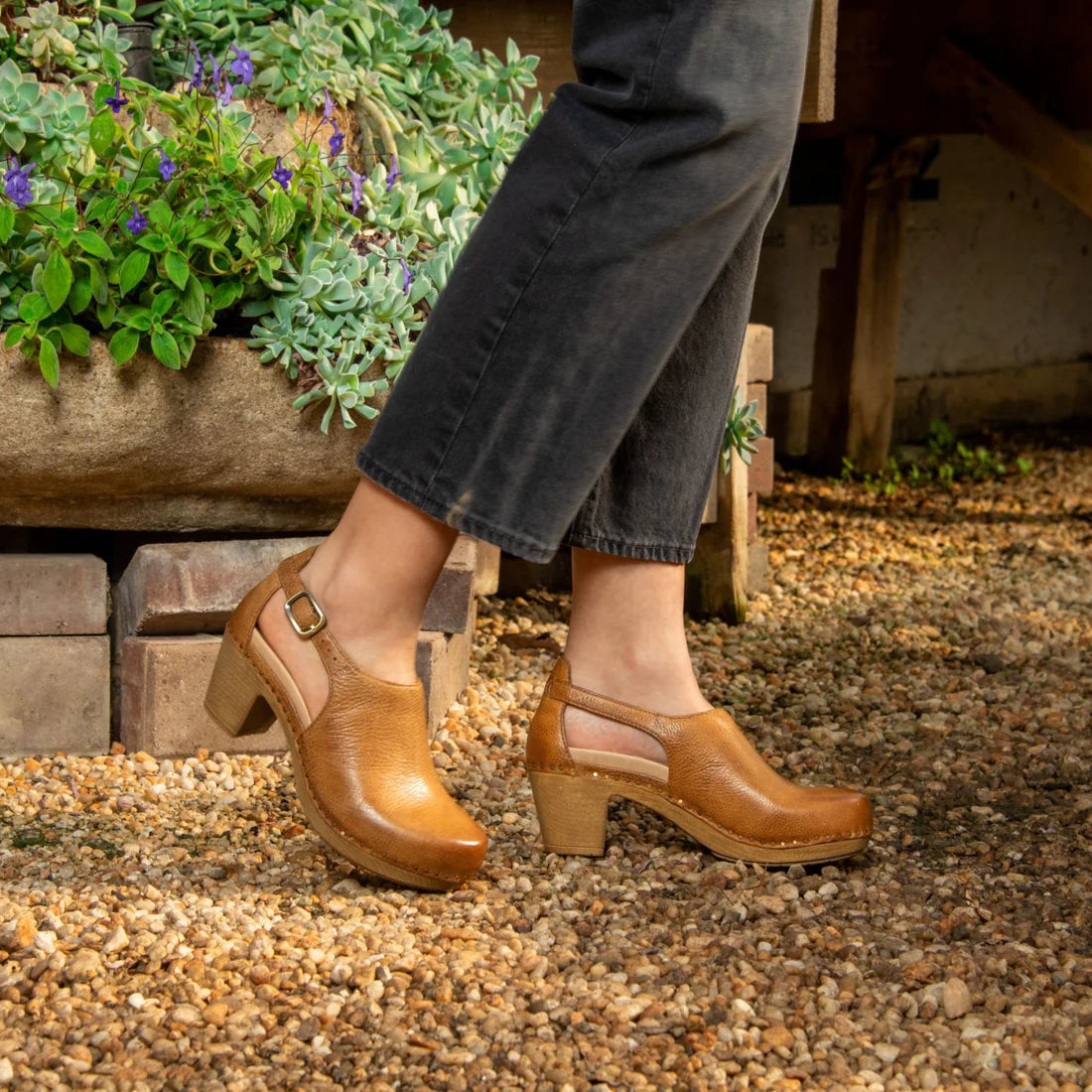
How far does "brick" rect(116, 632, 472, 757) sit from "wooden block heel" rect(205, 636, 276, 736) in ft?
1.15

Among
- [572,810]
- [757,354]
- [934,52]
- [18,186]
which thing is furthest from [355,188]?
[934,52]

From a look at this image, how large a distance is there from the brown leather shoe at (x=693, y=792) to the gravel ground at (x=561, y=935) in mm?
33

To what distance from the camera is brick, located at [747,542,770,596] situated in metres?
2.89

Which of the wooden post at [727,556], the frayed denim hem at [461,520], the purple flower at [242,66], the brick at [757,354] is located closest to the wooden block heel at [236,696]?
the frayed denim hem at [461,520]

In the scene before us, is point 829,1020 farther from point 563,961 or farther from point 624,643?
point 624,643

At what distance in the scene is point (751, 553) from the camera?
2891mm

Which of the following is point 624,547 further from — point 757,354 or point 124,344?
point 757,354

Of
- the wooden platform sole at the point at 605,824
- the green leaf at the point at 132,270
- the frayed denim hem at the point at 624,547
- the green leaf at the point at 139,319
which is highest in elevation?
the green leaf at the point at 132,270

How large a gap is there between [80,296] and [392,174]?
48 cm

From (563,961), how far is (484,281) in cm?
60

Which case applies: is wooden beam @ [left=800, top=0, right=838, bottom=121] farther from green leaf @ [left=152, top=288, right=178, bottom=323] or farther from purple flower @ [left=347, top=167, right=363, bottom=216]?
green leaf @ [left=152, top=288, right=178, bottom=323]

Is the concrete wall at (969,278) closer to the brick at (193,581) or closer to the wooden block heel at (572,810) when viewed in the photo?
the brick at (193,581)

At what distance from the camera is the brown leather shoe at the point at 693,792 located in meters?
1.42

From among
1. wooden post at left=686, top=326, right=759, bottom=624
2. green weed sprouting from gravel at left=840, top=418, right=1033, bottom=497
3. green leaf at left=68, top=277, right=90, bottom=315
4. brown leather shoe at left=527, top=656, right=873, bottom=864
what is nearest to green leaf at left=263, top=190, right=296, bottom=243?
green leaf at left=68, top=277, right=90, bottom=315
